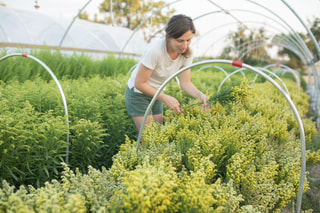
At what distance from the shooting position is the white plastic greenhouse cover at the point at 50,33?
7664 mm

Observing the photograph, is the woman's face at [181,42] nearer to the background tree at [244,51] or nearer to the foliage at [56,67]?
the foliage at [56,67]

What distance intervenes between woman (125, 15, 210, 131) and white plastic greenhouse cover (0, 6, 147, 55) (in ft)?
15.6

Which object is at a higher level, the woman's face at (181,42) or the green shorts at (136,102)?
the woman's face at (181,42)

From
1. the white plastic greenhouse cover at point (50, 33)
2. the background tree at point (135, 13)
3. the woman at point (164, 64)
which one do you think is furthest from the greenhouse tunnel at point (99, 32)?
the background tree at point (135, 13)

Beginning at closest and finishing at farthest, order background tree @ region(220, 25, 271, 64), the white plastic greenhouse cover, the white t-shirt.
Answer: the white t-shirt, the white plastic greenhouse cover, background tree @ region(220, 25, 271, 64)

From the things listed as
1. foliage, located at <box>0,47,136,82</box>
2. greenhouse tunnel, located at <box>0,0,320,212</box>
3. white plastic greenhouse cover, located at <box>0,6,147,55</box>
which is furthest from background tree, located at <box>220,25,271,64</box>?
foliage, located at <box>0,47,136,82</box>

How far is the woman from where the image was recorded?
206 centimetres

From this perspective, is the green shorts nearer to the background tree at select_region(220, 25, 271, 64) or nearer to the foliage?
the foliage

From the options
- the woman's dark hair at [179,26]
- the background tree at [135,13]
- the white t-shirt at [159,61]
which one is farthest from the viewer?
the background tree at [135,13]

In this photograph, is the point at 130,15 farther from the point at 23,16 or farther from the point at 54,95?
the point at 54,95

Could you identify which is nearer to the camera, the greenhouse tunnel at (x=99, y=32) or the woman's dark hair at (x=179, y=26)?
the woman's dark hair at (x=179, y=26)

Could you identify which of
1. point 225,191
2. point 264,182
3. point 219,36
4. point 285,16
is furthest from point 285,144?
point 219,36

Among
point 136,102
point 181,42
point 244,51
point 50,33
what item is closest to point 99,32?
point 50,33

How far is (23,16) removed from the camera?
8609 mm
